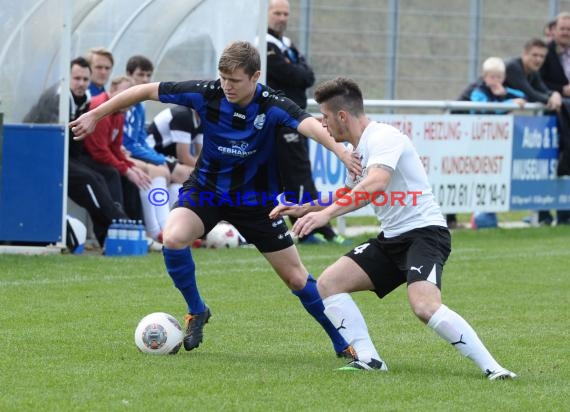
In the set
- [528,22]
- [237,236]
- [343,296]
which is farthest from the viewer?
[528,22]

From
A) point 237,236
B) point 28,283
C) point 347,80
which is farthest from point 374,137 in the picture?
point 237,236

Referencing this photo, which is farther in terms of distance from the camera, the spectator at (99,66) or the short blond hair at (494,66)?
the short blond hair at (494,66)

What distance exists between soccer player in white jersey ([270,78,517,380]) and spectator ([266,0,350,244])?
6.09 m

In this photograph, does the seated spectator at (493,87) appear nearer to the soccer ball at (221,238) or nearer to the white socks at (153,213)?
the soccer ball at (221,238)

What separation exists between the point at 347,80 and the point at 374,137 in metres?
0.34

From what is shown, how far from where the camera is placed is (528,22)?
68.5 ft

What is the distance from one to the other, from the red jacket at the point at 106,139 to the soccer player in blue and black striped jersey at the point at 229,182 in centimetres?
489

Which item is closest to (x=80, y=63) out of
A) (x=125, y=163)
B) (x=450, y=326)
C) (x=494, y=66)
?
(x=125, y=163)

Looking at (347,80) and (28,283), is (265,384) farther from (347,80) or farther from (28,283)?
(28,283)

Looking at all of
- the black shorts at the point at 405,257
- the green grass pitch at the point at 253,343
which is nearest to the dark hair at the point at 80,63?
the green grass pitch at the point at 253,343

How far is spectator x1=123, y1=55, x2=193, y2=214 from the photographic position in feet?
43.2

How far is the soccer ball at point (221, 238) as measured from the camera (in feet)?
43.9

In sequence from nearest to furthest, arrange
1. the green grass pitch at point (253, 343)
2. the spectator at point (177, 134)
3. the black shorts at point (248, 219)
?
the green grass pitch at point (253, 343) → the black shorts at point (248, 219) → the spectator at point (177, 134)
